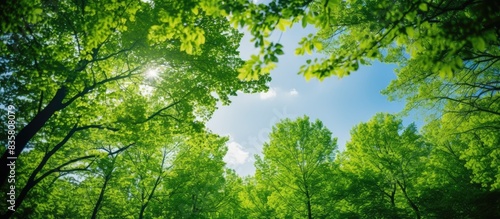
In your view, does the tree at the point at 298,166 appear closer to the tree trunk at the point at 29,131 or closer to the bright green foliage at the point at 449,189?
the bright green foliage at the point at 449,189

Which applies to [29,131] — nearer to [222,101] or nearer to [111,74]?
[111,74]

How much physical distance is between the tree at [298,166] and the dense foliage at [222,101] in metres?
0.08

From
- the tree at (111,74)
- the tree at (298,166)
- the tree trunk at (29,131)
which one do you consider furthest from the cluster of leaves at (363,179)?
the tree trunk at (29,131)

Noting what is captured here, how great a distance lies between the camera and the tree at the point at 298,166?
1727 cm

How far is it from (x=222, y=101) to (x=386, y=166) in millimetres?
14030

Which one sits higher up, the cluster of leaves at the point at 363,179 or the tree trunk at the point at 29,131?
the cluster of leaves at the point at 363,179

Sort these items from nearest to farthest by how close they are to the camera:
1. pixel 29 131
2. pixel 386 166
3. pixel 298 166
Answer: pixel 29 131 < pixel 298 166 < pixel 386 166

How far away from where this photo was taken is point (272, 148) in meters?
18.5

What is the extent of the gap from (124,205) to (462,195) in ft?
69.7

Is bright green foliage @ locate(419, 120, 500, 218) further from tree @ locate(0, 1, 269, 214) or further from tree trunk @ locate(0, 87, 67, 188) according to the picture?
tree trunk @ locate(0, 87, 67, 188)

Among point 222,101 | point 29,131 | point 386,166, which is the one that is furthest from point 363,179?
point 29,131

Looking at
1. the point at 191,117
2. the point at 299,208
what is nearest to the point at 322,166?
the point at 299,208

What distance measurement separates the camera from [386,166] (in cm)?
1872

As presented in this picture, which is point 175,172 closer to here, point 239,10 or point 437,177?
point 239,10
